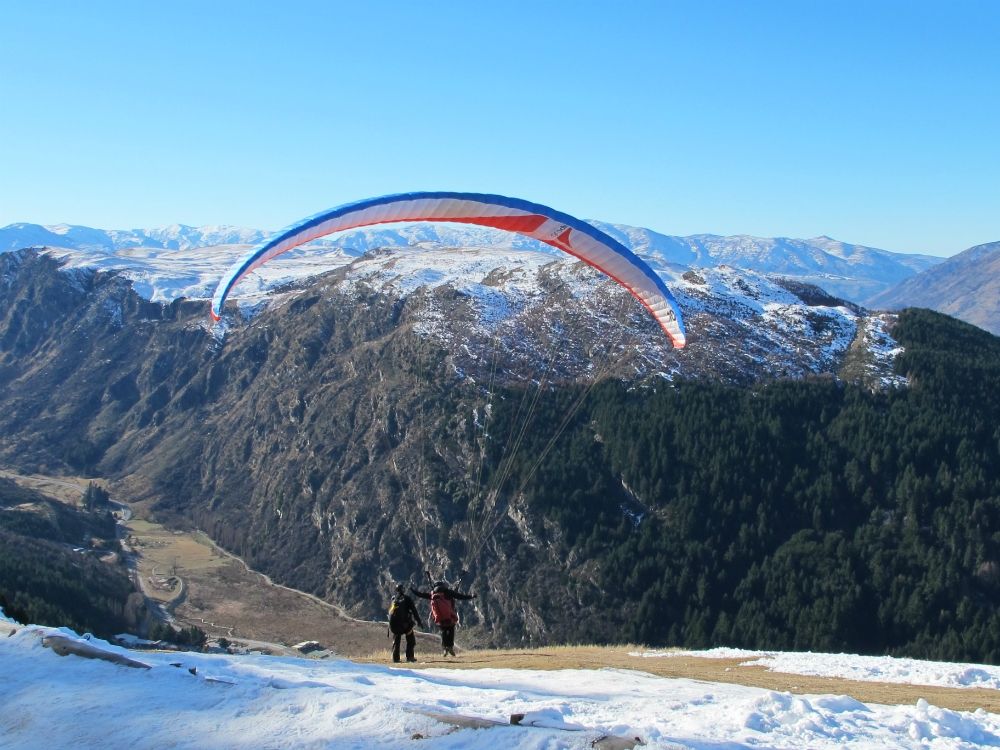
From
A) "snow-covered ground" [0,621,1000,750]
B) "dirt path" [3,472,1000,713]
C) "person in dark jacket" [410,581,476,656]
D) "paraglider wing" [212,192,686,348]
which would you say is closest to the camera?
"snow-covered ground" [0,621,1000,750]

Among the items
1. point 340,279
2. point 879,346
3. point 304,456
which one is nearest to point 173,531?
point 304,456

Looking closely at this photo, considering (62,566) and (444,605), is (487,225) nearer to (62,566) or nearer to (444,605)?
(444,605)

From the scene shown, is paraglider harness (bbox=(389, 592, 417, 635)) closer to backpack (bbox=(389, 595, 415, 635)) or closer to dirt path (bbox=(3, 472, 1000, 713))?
backpack (bbox=(389, 595, 415, 635))

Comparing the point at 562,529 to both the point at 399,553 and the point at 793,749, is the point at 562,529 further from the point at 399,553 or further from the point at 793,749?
the point at 793,749

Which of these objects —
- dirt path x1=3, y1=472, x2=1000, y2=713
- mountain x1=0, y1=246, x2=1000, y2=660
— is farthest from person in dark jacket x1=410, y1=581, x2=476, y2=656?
mountain x1=0, y1=246, x2=1000, y2=660

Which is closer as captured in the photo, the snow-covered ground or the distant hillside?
the snow-covered ground

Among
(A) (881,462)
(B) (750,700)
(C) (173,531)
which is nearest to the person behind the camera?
(B) (750,700)
